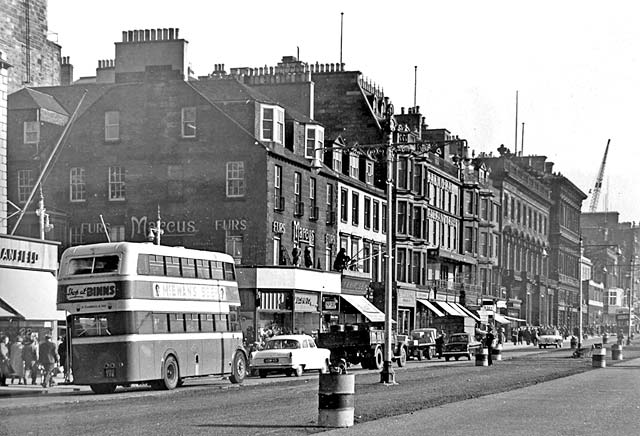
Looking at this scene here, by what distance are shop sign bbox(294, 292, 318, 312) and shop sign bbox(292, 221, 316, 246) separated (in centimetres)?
291

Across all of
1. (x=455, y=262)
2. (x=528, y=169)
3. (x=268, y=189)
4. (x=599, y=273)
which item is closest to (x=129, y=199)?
(x=268, y=189)

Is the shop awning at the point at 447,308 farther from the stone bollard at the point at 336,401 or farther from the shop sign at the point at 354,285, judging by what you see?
the stone bollard at the point at 336,401

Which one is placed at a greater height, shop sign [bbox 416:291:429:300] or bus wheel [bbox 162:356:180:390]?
shop sign [bbox 416:291:429:300]

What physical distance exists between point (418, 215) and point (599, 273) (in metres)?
123

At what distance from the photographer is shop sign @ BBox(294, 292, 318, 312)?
2351 inches

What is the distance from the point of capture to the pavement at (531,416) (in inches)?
828

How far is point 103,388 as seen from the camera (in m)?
33.6

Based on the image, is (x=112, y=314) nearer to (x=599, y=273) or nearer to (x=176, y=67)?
(x=176, y=67)

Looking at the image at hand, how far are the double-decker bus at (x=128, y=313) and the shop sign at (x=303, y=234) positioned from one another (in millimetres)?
24091

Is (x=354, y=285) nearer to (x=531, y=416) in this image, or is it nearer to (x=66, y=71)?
(x=66, y=71)

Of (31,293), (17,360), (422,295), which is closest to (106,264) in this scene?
(17,360)

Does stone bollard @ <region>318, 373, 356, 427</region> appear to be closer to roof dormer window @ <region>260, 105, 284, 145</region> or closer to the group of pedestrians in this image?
the group of pedestrians

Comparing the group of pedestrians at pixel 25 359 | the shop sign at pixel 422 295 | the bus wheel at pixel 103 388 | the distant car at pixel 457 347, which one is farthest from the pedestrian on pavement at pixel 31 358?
the shop sign at pixel 422 295

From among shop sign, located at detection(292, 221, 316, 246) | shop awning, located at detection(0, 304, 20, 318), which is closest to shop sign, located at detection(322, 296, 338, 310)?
shop sign, located at detection(292, 221, 316, 246)
